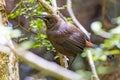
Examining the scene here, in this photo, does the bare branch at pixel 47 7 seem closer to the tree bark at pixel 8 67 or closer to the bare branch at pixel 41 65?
the tree bark at pixel 8 67

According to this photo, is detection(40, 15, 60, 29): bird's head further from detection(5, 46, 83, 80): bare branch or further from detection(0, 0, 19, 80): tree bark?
detection(5, 46, 83, 80): bare branch

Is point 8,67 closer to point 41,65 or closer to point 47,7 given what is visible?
point 47,7

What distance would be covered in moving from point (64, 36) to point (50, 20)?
16 centimetres

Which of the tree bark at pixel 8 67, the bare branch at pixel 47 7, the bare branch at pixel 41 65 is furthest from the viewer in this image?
the bare branch at pixel 47 7

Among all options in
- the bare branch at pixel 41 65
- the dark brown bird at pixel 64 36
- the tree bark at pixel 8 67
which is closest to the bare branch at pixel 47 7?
the dark brown bird at pixel 64 36

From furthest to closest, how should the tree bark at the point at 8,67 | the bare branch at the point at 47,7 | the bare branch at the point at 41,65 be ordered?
1. the bare branch at the point at 47,7
2. the tree bark at the point at 8,67
3. the bare branch at the point at 41,65

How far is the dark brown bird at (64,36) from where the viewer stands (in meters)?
2.27

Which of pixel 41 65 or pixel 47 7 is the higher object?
pixel 47 7

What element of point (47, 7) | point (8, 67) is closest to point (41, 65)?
point (8, 67)

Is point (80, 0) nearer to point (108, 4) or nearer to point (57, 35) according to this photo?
point (108, 4)

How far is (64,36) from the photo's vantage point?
2309 millimetres

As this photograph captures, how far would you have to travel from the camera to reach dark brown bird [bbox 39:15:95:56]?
2270mm

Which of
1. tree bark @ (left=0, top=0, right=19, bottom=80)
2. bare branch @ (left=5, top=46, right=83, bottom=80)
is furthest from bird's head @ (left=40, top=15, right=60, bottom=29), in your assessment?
bare branch @ (left=5, top=46, right=83, bottom=80)

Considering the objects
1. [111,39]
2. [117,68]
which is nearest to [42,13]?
[111,39]
